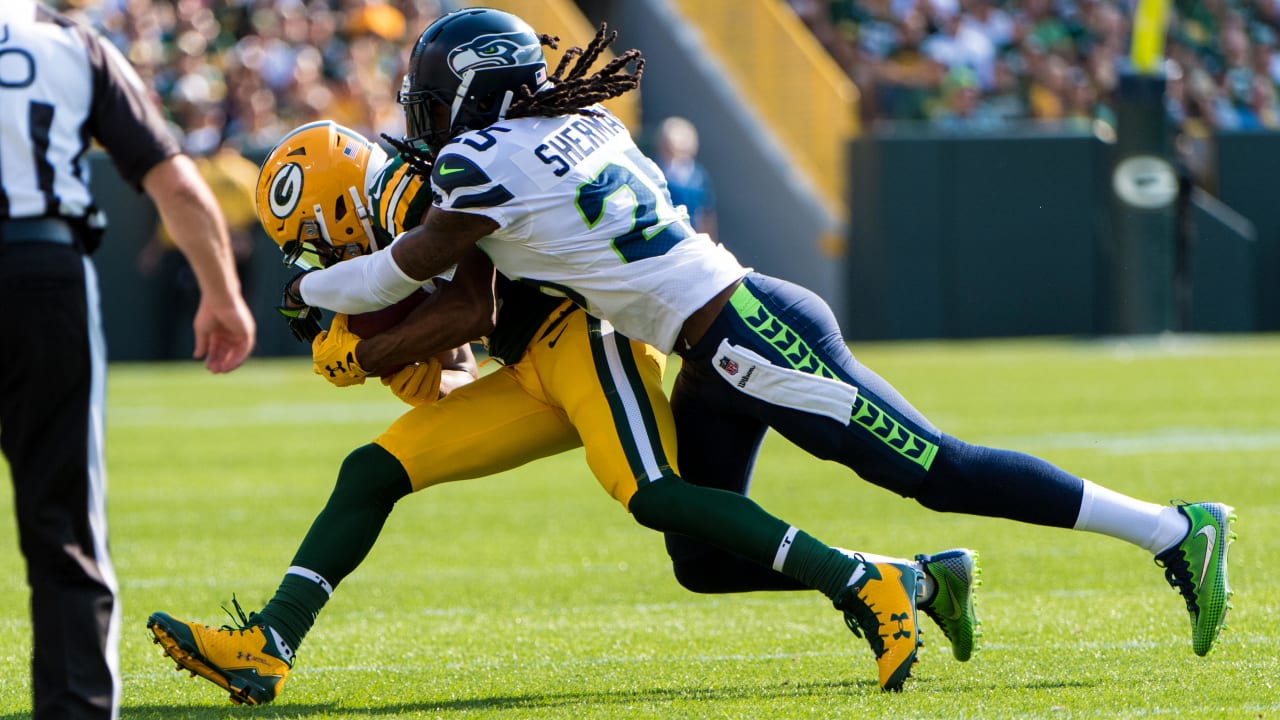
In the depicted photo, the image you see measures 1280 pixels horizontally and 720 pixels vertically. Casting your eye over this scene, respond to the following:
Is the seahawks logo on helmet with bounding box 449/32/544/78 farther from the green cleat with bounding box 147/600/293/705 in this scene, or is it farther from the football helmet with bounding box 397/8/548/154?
the green cleat with bounding box 147/600/293/705

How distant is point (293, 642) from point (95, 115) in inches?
56.5

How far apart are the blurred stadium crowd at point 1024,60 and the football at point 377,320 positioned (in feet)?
44.4

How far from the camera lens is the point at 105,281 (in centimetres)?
1541

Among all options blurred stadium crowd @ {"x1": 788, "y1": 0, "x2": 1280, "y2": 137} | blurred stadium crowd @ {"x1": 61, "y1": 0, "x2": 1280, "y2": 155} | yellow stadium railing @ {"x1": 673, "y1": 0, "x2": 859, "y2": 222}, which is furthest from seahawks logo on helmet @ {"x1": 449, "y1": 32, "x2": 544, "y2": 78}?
blurred stadium crowd @ {"x1": 788, "y1": 0, "x2": 1280, "y2": 137}

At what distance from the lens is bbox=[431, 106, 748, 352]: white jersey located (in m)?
3.70

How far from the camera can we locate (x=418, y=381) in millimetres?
4156

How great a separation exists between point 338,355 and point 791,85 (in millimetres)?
13425

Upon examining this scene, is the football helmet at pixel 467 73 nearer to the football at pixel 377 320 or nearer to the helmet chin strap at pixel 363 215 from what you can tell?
the helmet chin strap at pixel 363 215

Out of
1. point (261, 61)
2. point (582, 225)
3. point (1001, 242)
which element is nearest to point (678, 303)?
point (582, 225)

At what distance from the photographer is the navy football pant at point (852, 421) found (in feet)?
12.2

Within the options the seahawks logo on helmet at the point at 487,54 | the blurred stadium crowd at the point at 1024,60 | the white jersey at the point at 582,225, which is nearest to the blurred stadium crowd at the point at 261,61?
the blurred stadium crowd at the point at 1024,60

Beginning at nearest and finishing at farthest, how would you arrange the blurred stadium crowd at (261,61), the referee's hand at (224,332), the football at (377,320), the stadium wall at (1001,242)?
the referee's hand at (224,332)
the football at (377,320)
the blurred stadium crowd at (261,61)
the stadium wall at (1001,242)

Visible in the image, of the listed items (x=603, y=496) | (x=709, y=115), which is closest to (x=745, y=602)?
(x=603, y=496)

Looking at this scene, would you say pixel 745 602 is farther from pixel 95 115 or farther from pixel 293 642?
pixel 95 115
